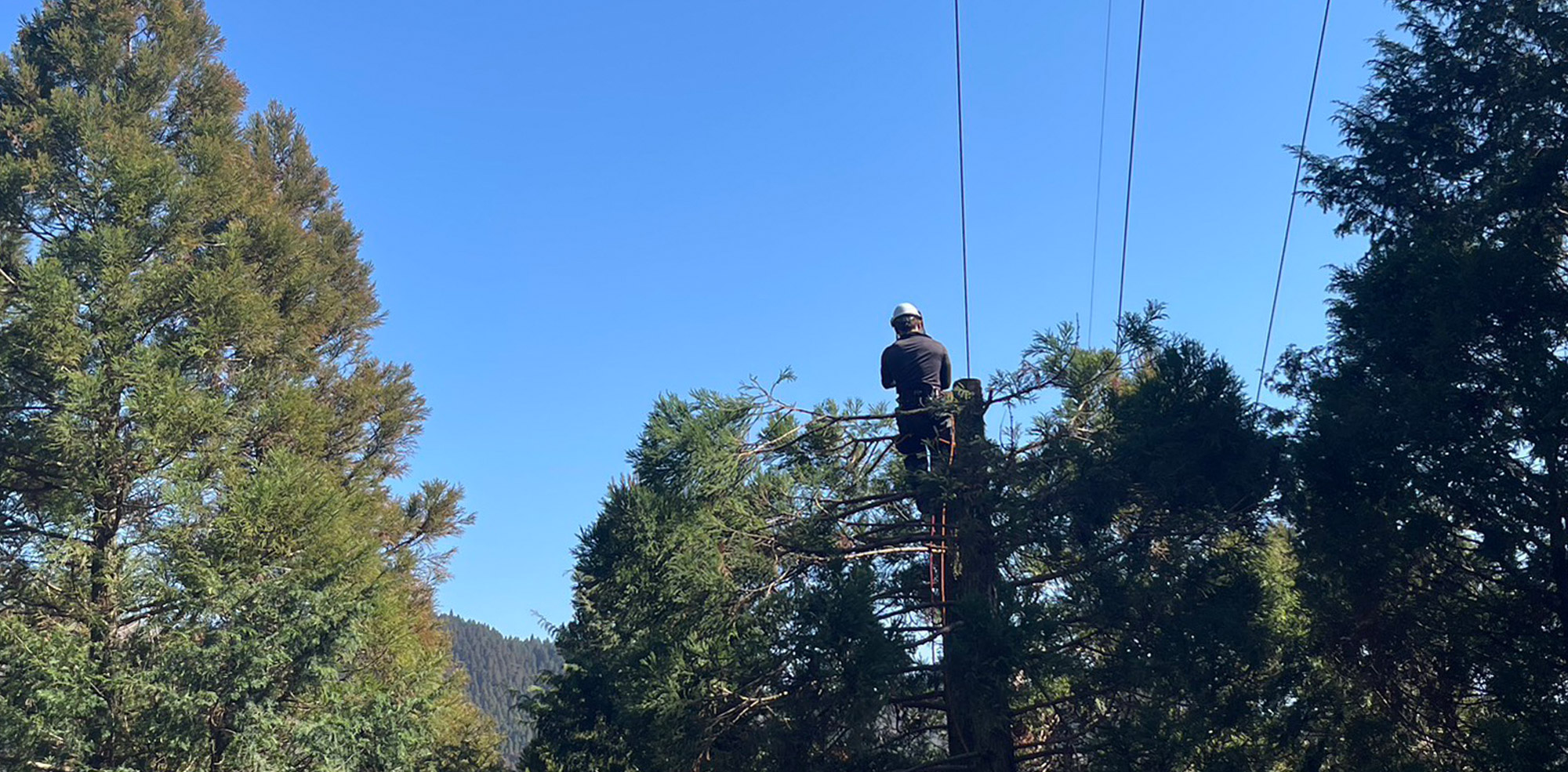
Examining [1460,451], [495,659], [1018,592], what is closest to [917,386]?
[1018,592]

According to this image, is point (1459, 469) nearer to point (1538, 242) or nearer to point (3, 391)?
point (1538, 242)

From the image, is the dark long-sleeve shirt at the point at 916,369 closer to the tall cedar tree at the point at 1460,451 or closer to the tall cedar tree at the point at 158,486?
the tall cedar tree at the point at 1460,451

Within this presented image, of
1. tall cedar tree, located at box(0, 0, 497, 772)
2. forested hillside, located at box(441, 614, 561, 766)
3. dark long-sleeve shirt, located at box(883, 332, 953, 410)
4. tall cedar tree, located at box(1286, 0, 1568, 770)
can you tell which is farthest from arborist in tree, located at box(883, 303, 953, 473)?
forested hillside, located at box(441, 614, 561, 766)

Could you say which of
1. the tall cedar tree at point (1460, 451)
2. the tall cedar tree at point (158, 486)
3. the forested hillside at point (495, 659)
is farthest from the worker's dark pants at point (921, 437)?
the forested hillside at point (495, 659)

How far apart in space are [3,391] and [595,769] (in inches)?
298

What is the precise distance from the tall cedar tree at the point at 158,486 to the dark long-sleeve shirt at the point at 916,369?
594cm

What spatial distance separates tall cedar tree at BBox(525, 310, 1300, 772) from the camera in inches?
246

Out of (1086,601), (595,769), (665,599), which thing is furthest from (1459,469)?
(595,769)

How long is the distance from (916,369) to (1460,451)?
374cm

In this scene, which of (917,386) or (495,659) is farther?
(495,659)

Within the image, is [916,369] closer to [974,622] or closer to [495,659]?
[974,622]

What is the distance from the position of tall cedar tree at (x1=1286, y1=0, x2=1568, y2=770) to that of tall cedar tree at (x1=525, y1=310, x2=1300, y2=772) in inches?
20.4

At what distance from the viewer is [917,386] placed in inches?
324

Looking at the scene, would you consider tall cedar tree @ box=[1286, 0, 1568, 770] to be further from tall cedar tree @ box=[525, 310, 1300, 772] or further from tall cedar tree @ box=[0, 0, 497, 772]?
tall cedar tree @ box=[0, 0, 497, 772]
